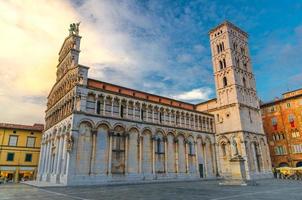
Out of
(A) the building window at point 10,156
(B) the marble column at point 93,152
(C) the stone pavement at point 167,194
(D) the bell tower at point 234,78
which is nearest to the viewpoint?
(C) the stone pavement at point 167,194

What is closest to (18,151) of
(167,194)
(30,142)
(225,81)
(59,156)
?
(30,142)

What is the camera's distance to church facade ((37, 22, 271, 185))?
26750mm

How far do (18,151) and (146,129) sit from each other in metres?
26.9

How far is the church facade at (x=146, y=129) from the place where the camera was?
26750 millimetres

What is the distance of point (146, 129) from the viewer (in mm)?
32406

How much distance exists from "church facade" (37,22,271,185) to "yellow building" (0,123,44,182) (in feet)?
25.1

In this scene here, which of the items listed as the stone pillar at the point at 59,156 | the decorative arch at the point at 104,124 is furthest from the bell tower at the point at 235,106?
the stone pillar at the point at 59,156

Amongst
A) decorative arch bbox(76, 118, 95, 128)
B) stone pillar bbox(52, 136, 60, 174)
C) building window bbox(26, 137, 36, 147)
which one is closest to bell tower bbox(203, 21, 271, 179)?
decorative arch bbox(76, 118, 95, 128)

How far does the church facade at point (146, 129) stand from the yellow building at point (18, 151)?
766 centimetres

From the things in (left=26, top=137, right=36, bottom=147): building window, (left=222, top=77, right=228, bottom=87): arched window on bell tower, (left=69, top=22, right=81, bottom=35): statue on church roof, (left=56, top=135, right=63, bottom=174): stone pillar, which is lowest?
(left=56, top=135, right=63, bottom=174): stone pillar

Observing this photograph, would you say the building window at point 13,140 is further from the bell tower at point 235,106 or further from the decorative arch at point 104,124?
the bell tower at point 235,106

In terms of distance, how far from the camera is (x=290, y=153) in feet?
145

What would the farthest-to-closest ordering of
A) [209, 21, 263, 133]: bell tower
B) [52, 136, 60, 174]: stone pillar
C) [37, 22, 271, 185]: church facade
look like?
[209, 21, 263, 133]: bell tower → [52, 136, 60, 174]: stone pillar → [37, 22, 271, 185]: church facade

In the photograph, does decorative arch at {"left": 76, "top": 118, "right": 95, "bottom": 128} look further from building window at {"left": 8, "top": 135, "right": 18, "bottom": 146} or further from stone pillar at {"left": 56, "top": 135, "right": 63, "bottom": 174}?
building window at {"left": 8, "top": 135, "right": 18, "bottom": 146}
